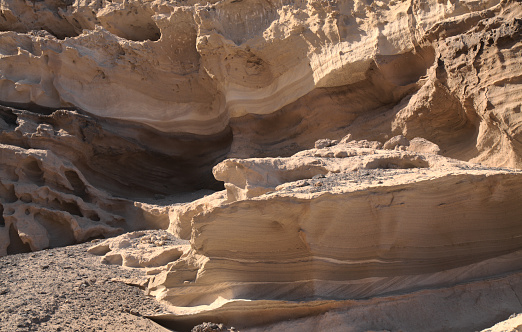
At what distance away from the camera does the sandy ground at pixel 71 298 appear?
3820mm

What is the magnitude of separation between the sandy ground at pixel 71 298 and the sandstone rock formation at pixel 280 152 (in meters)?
0.24

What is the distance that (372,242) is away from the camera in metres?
4.11

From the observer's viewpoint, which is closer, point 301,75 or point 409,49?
point 409,49

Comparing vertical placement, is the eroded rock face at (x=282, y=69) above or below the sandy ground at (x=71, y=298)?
above

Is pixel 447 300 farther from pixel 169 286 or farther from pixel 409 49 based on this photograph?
pixel 409 49

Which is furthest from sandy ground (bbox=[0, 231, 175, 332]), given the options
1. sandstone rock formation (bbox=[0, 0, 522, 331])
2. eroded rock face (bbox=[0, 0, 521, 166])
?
eroded rock face (bbox=[0, 0, 521, 166])

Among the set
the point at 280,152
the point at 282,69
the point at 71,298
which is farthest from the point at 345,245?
the point at 282,69

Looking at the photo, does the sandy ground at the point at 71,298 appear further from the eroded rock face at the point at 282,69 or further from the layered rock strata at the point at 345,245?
the eroded rock face at the point at 282,69

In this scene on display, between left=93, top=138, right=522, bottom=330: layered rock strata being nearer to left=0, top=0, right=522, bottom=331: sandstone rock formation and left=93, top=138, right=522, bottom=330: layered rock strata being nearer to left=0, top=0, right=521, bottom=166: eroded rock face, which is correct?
left=0, top=0, right=522, bottom=331: sandstone rock formation

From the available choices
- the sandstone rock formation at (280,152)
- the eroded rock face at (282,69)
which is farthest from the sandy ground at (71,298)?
the eroded rock face at (282,69)

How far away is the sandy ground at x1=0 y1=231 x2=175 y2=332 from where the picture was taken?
12.5 feet

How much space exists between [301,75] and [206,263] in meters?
4.58

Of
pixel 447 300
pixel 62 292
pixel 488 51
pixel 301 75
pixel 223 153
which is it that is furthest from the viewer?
pixel 223 153

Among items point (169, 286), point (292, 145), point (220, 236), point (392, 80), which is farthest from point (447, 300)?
point (292, 145)
